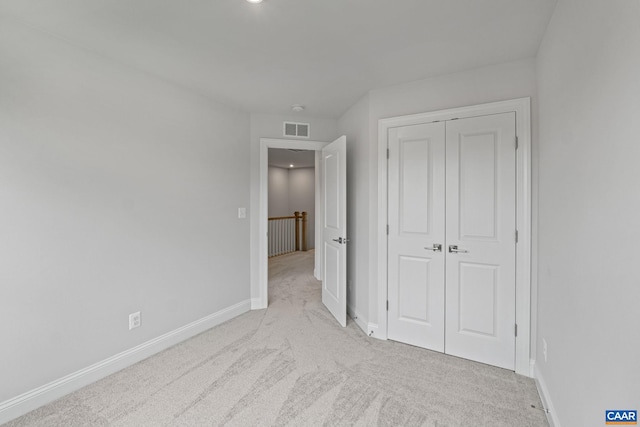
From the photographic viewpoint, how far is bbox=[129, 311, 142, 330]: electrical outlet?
2.39m

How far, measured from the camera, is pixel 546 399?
5.94 ft

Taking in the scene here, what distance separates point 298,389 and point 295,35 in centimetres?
238

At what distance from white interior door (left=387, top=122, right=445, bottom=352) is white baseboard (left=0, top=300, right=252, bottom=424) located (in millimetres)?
1891

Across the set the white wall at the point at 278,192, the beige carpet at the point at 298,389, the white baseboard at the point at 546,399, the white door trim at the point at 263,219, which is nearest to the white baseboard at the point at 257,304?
the white door trim at the point at 263,219

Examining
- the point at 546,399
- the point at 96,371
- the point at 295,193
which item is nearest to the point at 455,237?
the point at 546,399

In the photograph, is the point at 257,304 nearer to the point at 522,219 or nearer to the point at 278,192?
the point at 522,219

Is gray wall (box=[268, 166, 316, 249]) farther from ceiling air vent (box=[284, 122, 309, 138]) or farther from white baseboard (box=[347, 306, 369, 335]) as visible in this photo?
white baseboard (box=[347, 306, 369, 335])

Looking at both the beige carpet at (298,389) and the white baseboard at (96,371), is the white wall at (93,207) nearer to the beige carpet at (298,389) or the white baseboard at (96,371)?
the white baseboard at (96,371)

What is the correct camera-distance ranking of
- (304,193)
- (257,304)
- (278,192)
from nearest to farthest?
(257,304) < (278,192) < (304,193)

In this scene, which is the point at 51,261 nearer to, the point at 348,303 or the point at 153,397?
the point at 153,397

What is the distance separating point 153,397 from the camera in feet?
6.38

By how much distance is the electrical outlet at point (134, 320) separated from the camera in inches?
93.9

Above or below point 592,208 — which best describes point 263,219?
below

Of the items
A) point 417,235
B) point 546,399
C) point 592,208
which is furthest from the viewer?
point 417,235
